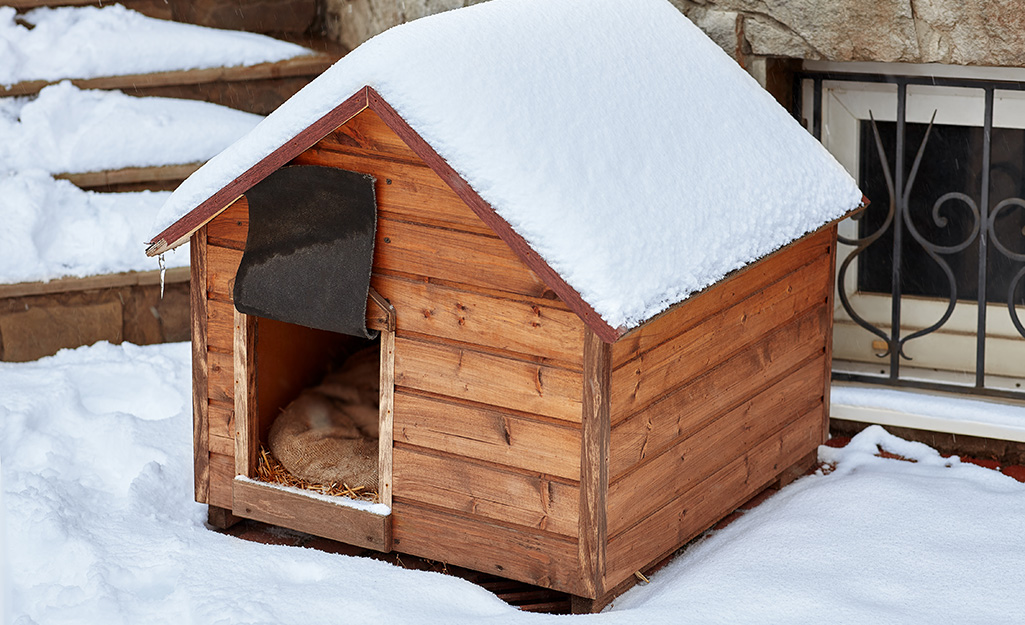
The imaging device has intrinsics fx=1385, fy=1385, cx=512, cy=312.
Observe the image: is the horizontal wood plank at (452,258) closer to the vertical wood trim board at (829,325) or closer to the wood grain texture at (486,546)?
the wood grain texture at (486,546)

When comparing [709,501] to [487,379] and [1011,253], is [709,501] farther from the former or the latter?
[1011,253]

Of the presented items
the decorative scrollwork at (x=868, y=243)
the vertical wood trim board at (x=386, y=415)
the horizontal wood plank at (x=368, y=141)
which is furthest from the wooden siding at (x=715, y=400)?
the horizontal wood plank at (x=368, y=141)

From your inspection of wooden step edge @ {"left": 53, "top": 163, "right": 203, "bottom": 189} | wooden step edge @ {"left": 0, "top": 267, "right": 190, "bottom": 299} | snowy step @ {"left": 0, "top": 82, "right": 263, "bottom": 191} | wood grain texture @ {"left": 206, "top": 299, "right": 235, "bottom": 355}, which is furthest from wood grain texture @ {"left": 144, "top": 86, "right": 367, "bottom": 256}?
snowy step @ {"left": 0, "top": 82, "right": 263, "bottom": 191}

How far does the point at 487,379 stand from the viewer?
3.89 m

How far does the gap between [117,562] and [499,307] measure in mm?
1358

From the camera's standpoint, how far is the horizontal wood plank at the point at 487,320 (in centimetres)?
373

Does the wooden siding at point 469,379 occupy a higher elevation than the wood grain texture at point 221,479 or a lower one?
higher

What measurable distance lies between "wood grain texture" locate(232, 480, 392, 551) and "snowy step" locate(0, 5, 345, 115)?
2.61 metres

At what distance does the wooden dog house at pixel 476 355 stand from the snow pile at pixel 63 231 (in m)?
1.67

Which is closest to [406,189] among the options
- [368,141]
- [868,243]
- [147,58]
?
[368,141]

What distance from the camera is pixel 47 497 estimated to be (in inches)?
174

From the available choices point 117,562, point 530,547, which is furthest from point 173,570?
point 530,547

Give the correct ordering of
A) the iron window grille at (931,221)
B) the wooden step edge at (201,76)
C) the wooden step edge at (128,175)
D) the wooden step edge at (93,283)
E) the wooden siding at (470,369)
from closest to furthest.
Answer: the wooden siding at (470,369) → the iron window grille at (931,221) → the wooden step edge at (93,283) → the wooden step edge at (128,175) → the wooden step edge at (201,76)

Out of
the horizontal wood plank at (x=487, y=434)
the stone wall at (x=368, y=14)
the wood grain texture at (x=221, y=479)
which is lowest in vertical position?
the wood grain texture at (x=221, y=479)
